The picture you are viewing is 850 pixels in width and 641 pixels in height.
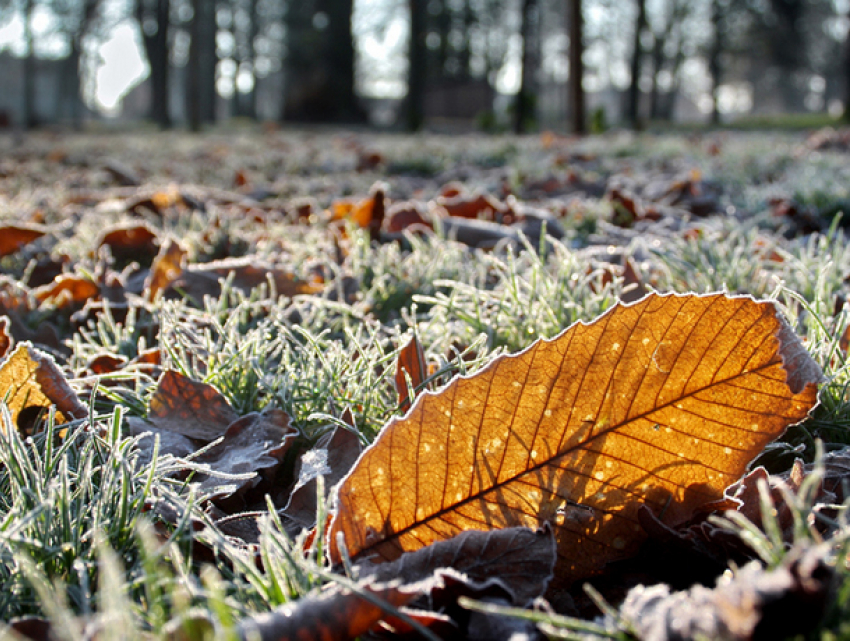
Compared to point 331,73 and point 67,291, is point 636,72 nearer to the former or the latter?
point 331,73

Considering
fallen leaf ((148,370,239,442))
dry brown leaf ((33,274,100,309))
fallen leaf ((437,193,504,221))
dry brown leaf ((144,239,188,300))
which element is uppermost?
fallen leaf ((437,193,504,221))

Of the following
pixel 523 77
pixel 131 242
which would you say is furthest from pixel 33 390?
pixel 523 77

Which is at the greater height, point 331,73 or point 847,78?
point 331,73

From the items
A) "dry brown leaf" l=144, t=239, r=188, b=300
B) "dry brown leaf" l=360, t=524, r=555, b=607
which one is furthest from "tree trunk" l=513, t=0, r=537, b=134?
"dry brown leaf" l=360, t=524, r=555, b=607

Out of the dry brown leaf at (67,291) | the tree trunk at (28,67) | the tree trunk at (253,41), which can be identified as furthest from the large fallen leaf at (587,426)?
the tree trunk at (253,41)

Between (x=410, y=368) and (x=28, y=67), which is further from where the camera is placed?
(x=28, y=67)

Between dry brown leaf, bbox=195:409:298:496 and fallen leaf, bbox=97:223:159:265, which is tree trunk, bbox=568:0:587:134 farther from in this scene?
dry brown leaf, bbox=195:409:298:496

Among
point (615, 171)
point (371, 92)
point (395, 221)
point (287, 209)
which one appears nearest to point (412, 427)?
point (395, 221)
